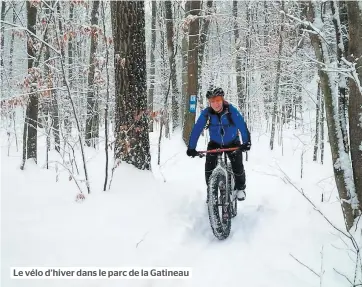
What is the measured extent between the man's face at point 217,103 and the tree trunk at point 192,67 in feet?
22.5

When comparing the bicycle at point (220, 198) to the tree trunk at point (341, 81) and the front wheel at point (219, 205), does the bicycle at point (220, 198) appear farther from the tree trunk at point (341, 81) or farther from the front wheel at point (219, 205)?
the tree trunk at point (341, 81)

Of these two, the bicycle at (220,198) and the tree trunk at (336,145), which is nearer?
the tree trunk at (336,145)

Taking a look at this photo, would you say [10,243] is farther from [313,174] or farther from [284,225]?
[313,174]

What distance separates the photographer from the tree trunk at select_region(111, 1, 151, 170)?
633cm

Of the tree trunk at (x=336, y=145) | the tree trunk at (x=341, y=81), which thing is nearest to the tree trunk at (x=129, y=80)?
the tree trunk at (x=336, y=145)

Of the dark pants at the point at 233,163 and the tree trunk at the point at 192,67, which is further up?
the tree trunk at the point at 192,67

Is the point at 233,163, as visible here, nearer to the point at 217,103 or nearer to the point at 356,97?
the point at 217,103

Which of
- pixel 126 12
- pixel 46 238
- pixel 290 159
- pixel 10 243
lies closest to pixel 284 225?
pixel 46 238

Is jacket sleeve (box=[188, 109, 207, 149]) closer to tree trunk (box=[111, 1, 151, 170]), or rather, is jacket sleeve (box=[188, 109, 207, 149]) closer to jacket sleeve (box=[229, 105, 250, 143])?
jacket sleeve (box=[229, 105, 250, 143])

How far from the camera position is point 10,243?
167 inches

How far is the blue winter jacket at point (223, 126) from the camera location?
533 cm

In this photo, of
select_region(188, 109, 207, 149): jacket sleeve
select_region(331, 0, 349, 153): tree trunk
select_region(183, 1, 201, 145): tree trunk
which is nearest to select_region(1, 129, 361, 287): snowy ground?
select_region(331, 0, 349, 153): tree trunk

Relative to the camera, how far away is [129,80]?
6.37m

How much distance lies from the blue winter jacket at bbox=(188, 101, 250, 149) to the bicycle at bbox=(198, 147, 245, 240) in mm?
337
